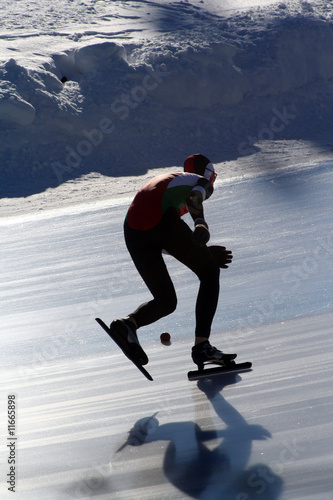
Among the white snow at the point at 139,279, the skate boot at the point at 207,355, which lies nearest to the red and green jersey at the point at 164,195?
the skate boot at the point at 207,355

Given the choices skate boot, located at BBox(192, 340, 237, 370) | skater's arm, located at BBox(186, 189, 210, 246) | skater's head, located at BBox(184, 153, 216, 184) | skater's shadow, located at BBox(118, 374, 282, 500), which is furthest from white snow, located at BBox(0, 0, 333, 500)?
skater's head, located at BBox(184, 153, 216, 184)

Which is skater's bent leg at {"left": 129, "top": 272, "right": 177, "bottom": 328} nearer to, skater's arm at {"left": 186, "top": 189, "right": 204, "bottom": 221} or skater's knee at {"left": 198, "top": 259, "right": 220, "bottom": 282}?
skater's knee at {"left": 198, "top": 259, "right": 220, "bottom": 282}

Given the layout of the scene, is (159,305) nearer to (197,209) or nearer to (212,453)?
(197,209)

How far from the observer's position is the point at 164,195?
3.04 m

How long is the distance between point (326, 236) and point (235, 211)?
11.3 feet

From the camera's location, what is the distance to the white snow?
2216 millimetres

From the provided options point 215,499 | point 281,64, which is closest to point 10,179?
point 281,64

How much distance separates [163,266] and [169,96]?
A: 22.2 meters

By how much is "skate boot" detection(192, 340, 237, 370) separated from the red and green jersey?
0.62 m

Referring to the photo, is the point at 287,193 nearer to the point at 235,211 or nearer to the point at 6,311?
the point at 235,211

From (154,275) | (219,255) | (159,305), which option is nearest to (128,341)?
(159,305)

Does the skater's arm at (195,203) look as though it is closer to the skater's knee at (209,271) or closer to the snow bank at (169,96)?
the skater's knee at (209,271)

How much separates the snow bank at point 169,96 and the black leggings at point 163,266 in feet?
52.5

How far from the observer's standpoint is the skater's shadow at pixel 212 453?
1912mm
